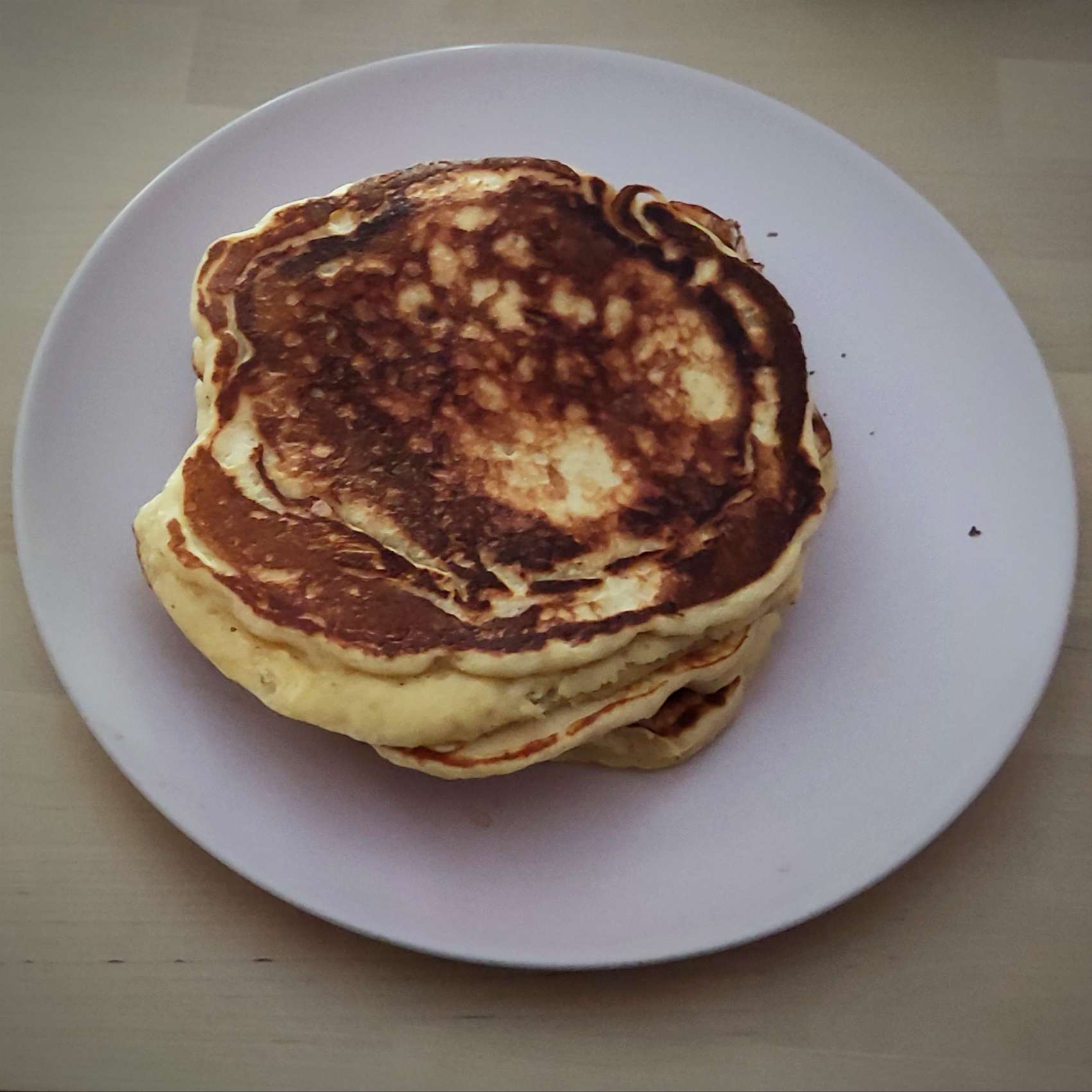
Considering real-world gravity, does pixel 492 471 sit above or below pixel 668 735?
above

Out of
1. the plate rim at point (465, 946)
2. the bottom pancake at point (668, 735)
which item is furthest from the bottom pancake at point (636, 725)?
the plate rim at point (465, 946)

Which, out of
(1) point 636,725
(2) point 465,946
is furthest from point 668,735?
(2) point 465,946

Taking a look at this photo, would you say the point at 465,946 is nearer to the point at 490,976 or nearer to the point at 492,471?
Answer: the point at 490,976

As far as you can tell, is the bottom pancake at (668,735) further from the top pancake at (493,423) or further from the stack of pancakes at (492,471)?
the top pancake at (493,423)

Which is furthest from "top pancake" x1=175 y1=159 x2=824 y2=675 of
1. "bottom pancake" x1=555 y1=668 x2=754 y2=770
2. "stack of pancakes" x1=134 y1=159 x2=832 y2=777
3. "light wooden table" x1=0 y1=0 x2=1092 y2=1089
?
"light wooden table" x1=0 y1=0 x2=1092 y2=1089

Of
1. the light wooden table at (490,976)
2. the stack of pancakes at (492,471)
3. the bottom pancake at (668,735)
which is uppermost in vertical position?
the stack of pancakes at (492,471)

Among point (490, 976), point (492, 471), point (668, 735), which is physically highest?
point (492, 471)

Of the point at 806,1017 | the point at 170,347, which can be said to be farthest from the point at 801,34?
the point at 806,1017
